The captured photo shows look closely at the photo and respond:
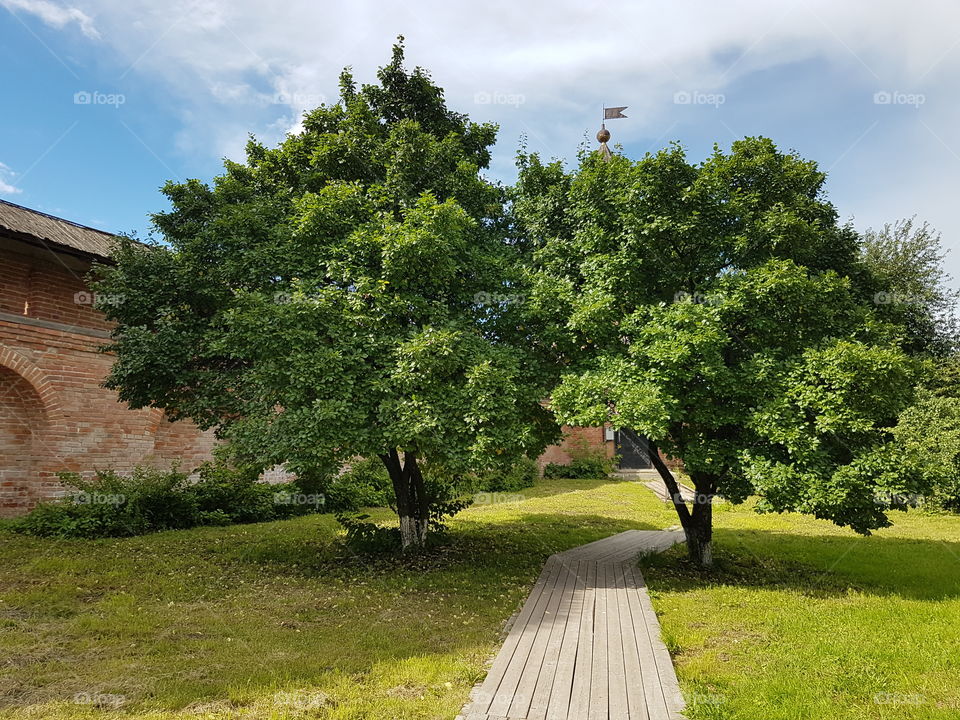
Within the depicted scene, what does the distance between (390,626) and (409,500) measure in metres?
4.22

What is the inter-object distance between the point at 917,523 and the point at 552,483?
15.1m

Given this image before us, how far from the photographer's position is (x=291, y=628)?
688cm

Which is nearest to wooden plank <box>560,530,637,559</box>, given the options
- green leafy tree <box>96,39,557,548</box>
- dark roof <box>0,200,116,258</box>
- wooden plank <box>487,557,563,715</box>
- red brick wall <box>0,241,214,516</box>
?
green leafy tree <box>96,39,557,548</box>

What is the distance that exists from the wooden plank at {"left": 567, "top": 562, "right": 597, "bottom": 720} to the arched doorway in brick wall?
528 inches

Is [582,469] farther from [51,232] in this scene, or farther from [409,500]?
[51,232]

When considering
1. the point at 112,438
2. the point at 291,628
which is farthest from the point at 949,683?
the point at 112,438

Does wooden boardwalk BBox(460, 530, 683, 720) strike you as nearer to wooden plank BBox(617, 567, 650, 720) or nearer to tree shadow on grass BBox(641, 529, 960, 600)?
wooden plank BBox(617, 567, 650, 720)

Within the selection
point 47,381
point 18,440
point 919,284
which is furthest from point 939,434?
point 18,440

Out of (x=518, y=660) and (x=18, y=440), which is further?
(x=18, y=440)

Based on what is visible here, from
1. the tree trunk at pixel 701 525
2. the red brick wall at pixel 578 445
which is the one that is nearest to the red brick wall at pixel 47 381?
the tree trunk at pixel 701 525

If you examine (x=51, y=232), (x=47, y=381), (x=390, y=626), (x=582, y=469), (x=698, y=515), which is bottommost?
(x=582, y=469)

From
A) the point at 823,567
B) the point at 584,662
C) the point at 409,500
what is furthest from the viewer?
the point at 409,500

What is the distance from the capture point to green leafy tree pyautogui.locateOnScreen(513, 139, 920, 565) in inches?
316

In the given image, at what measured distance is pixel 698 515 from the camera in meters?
10.4
